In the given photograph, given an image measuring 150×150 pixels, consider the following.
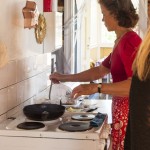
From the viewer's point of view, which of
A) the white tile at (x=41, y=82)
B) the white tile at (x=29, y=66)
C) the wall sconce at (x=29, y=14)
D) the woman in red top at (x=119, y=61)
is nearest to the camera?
the woman in red top at (x=119, y=61)

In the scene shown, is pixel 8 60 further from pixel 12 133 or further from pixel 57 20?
pixel 57 20

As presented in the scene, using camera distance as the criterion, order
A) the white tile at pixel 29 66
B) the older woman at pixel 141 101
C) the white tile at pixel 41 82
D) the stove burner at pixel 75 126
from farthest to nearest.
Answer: the white tile at pixel 41 82, the white tile at pixel 29 66, the stove burner at pixel 75 126, the older woman at pixel 141 101

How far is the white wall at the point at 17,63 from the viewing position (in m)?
1.84

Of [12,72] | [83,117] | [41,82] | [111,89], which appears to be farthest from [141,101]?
[41,82]

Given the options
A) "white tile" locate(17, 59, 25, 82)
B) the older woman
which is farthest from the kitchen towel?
the older woman

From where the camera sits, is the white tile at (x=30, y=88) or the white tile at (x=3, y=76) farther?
the white tile at (x=30, y=88)

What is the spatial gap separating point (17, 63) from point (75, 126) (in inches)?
22.7

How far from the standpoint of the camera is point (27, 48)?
2.18m

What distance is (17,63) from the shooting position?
2.03 meters

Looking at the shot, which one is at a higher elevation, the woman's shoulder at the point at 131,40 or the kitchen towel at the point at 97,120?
the woman's shoulder at the point at 131,40

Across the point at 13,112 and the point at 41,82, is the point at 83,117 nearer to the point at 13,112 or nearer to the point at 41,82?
the point at 13,112

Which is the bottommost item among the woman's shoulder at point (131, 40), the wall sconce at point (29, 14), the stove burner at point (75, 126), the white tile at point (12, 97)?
the stove burner at point (75, 126)

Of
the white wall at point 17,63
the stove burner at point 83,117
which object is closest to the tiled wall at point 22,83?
the white wall at point 17,63

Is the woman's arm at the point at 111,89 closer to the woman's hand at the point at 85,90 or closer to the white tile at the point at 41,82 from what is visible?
the woman's hand at the point at 85,90
